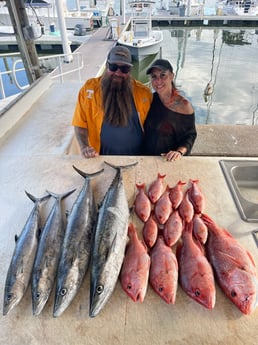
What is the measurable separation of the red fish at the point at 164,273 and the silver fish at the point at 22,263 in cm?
61

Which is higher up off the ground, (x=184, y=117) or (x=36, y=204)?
(x=184, y=117)

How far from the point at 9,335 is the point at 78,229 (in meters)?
0.57

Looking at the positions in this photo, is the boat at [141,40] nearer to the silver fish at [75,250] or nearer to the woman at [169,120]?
the woman at [169,120]

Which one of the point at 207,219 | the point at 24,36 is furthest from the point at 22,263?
the point at 24,36

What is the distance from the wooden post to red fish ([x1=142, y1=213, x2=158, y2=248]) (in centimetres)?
370

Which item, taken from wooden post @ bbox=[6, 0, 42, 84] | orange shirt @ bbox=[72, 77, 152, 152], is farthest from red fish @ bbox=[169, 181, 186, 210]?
wooden post @ bbox=[6, 0, 42, 84]

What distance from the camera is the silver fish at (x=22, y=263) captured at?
1190 millimetres

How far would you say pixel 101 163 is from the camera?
2271 millimetres

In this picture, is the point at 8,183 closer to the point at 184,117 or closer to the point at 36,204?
the point at 36,204

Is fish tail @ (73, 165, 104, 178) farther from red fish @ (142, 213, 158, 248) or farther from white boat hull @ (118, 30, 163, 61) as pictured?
white boat hull @ (118, 30, 163, 61)

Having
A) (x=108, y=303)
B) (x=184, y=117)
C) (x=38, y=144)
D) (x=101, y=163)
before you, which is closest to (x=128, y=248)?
(x=108, y=303)

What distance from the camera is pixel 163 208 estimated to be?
1.68m

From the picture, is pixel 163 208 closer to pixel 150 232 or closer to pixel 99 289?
pixel 150 232

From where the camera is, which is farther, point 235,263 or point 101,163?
point 101,163
